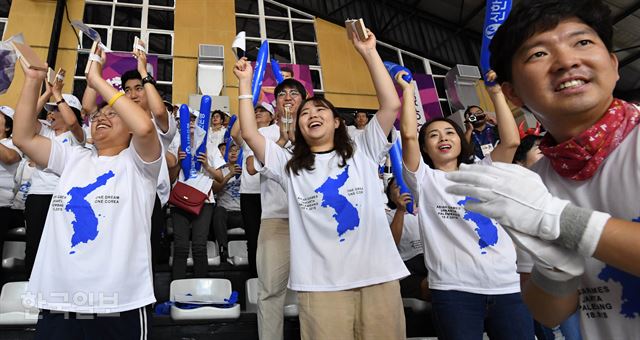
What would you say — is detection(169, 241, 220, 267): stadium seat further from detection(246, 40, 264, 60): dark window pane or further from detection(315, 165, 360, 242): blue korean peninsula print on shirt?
detection(246, 40, 264, 60): dark window pane

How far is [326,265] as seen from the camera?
1.95 m

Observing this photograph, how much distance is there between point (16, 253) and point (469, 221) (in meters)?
3.37

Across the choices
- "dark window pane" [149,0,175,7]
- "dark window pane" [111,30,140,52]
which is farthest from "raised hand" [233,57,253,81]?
"dark window pane" [149,0,175,7]

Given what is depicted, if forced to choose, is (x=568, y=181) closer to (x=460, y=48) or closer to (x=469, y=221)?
(x=469, y=221)

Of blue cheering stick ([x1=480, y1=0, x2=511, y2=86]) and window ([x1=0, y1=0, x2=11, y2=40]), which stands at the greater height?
window ([x1=0, y1=0, x2=11, y2=40])

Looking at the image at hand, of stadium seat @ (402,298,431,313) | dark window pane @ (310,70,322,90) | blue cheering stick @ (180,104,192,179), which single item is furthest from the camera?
dark window pane @ (310,70,322,90)

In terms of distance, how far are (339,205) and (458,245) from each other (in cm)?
59

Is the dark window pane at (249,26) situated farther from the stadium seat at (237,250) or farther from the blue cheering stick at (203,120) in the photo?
the stadium seat at (237,250)

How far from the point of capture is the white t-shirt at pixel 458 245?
1.99 metres

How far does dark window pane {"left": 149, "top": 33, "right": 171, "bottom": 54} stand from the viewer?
8.72 metres

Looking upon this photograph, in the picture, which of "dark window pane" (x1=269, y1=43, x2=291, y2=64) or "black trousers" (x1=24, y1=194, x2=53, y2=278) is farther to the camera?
"dark window pane" (x1=269, y1=43, x2=291, y2=64)

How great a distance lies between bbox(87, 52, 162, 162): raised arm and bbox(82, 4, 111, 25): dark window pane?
7920 millimetres

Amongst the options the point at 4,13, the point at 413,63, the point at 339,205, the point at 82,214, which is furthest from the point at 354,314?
the point at 413,63

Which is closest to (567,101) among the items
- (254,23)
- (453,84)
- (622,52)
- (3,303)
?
(3,303)
